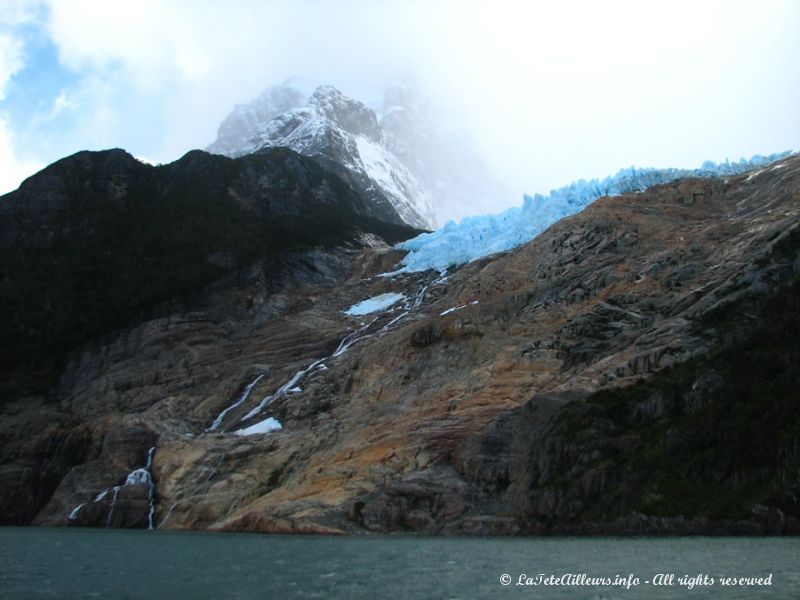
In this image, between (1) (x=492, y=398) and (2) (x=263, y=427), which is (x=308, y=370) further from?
(1) (x=492, y=398)

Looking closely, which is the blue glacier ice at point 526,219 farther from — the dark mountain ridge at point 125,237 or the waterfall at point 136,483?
the waterfall at point 136,483

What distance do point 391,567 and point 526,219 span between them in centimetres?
9954

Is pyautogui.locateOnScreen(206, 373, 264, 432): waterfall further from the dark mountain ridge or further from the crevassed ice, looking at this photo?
the dark mountain ridge

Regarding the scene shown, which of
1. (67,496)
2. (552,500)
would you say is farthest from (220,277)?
(552,500)

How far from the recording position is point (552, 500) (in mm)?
59469

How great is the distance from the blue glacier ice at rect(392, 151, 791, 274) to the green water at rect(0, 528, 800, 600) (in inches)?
3199

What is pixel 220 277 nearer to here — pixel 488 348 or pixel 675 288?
pixel 488 348

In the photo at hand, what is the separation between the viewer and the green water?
2888 centimetres

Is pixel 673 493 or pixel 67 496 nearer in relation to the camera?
pixel 673 493

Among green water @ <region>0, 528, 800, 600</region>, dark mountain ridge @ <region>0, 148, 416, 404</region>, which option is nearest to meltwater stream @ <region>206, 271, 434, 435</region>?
dark mountain ridge @ <region>0, 148, 416, 404</region>

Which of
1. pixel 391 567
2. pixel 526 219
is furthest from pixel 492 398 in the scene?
pixel 526 219

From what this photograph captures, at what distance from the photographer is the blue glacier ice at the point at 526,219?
118688mm

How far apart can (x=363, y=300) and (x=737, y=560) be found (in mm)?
100517

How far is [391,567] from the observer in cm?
3734
